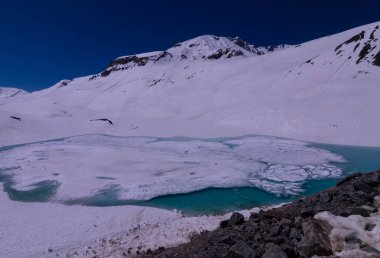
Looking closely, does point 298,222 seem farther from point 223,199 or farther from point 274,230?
point 223,199

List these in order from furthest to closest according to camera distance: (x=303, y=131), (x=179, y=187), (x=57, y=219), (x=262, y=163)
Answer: (x=303, y=131) → (x=262, y=163) → (x=179, y=187) → (x=57, y=219)

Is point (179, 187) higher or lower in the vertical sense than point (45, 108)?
lower

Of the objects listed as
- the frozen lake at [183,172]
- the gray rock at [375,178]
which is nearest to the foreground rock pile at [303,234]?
the gray rock at [375,178]

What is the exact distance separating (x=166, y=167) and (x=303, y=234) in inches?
424

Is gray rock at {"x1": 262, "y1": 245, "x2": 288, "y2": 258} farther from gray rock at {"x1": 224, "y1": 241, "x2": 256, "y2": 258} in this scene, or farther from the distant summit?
the distant summit

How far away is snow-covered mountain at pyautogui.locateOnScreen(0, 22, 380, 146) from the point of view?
1102 inches

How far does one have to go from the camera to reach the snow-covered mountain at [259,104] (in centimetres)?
2798

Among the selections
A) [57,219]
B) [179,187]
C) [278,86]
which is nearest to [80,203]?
[57,219]

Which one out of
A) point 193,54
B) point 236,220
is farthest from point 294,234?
point 193,54

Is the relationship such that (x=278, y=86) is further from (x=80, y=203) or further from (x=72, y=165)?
(x=80, y=203)

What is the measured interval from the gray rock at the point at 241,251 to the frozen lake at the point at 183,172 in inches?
177

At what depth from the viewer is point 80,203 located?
1191 centimetres

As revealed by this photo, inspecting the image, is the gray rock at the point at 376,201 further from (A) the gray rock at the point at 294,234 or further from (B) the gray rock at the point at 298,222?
(A) the gray rock at the point at 294,234

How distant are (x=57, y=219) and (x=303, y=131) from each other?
71.4 feet
